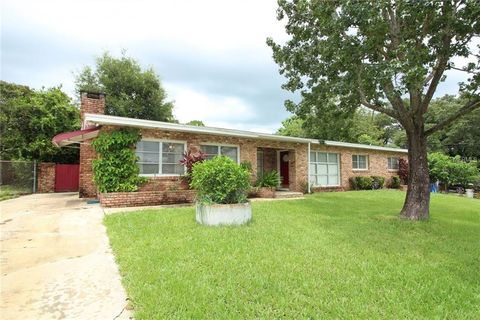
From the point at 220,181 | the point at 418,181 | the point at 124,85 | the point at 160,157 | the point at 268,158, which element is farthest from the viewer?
the point at 124,85

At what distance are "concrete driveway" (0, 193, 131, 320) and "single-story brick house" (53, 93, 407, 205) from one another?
3448 millimetres

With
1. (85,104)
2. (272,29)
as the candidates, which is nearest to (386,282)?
(272,29)

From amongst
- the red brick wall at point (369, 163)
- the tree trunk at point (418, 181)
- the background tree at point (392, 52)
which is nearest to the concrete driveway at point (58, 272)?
the background tree at point (392, 52)

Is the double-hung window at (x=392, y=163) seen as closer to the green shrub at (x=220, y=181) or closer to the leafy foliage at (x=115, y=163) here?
the green shrub at (x=220, y=181)

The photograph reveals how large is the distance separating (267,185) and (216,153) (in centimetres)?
272

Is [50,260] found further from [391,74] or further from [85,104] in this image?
[85,104]

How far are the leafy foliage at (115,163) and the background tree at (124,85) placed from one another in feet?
54.4

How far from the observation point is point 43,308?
9.27 ft

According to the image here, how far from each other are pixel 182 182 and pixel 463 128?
3205 cm

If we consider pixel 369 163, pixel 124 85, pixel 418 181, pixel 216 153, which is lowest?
pixel 418 181

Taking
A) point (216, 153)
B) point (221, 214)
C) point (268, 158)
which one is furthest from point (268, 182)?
point (221, 214)

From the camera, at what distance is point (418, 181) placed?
781 cm

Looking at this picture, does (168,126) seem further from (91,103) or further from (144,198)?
(91,103)

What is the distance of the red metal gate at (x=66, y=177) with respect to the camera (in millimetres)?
15234
